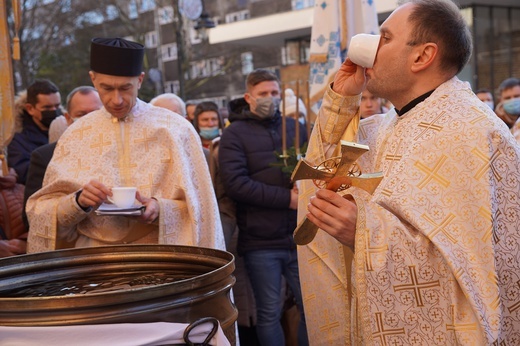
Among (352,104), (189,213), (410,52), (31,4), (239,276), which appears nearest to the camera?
(410,52)

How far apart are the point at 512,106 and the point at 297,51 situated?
15.6 metres

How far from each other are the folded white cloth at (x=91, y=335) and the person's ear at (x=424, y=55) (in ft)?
4.78

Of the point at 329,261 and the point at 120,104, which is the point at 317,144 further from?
the point at 120,104

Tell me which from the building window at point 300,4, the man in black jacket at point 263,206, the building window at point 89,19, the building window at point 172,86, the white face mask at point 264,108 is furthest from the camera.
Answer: the building window at point 172,86

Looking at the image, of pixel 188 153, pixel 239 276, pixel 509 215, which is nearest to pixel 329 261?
pixel 509 215

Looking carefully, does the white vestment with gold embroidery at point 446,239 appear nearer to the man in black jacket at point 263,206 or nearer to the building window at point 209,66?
the man in black jacket at point 263,206

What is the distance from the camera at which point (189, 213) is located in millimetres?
3666

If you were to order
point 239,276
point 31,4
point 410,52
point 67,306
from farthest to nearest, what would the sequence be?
point 31,4, point 239,276, point 410,52, point 67,306

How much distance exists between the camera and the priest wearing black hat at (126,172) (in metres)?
3.65

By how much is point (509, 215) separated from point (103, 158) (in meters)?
2.18

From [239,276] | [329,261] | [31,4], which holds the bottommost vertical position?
[239,276]

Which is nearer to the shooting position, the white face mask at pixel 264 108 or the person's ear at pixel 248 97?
the white face mask at pixel 264 108

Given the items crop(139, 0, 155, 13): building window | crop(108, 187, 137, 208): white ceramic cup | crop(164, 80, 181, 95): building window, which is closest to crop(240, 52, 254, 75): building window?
crop(139, 0, 155, 13): building window

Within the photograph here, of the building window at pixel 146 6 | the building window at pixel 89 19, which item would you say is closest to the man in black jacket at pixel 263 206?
the building window at pixel 89 19
